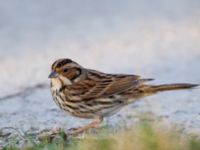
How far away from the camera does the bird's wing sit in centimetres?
915

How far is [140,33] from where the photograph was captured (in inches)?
465

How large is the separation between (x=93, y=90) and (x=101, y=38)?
2.65 meters

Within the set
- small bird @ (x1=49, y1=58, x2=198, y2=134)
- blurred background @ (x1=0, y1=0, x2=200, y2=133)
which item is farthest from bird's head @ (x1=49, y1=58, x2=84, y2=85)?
blurred background @ (x1=0, y1=0, x2=200, y2=133)

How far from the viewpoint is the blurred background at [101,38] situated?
35.5 ft

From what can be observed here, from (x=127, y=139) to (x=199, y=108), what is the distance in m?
2.46

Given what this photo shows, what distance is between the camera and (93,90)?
9.17 metres

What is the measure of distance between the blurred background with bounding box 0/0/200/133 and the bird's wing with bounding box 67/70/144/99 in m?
0.83

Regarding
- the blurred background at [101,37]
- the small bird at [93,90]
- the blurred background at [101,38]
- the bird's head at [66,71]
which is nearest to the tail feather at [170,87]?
the small bird at [93,90]

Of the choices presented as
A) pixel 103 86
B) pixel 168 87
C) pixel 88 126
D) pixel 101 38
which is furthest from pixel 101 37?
pixel 88 126

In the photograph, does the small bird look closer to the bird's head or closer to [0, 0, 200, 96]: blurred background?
the bird's head

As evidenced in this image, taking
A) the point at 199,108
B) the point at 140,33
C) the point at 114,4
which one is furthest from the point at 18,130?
the point at 114,4

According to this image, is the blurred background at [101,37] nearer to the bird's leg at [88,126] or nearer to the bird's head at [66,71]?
the bird's head at [66,71]

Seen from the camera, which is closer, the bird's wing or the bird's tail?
the bird's tail

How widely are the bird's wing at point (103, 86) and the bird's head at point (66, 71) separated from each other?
71mm
